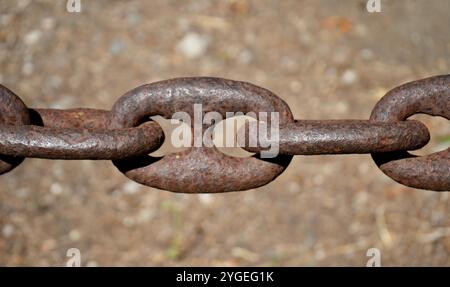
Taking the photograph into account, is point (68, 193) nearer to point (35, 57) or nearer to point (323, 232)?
point (35, 57)

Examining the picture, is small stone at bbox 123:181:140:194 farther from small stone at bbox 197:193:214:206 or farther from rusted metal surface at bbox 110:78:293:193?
rusted metal surface at bbox 110:78:293:193

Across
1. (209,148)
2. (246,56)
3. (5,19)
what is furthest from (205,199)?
(209,148)

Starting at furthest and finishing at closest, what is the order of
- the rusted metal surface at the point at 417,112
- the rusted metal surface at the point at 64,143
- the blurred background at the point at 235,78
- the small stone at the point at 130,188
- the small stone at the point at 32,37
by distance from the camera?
the small stone at the point at 32,37, the small stone at the point at 130,188, the blurred background at the point at 235,78, the rusted metal surface at the point at 417,112, the rusted metal surface at the point at 64,143

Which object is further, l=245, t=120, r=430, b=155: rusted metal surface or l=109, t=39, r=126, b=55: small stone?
l=109, t=39, r=126, b=55: small stone

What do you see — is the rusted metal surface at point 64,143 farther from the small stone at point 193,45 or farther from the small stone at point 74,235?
the small stone at point 193,45

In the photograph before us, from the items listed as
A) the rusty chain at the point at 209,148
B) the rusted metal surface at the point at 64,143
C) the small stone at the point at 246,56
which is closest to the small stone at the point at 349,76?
the small stone at the point at 246,56

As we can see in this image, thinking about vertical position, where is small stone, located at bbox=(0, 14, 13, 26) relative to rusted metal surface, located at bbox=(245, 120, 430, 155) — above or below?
above

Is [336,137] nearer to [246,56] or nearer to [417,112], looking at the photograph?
[417,112]

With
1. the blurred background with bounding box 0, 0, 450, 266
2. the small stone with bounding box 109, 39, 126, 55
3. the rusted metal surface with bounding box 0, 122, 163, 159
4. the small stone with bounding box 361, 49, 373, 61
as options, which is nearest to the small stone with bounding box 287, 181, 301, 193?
the blurred background with bounding box 0, 0, 450, 266
